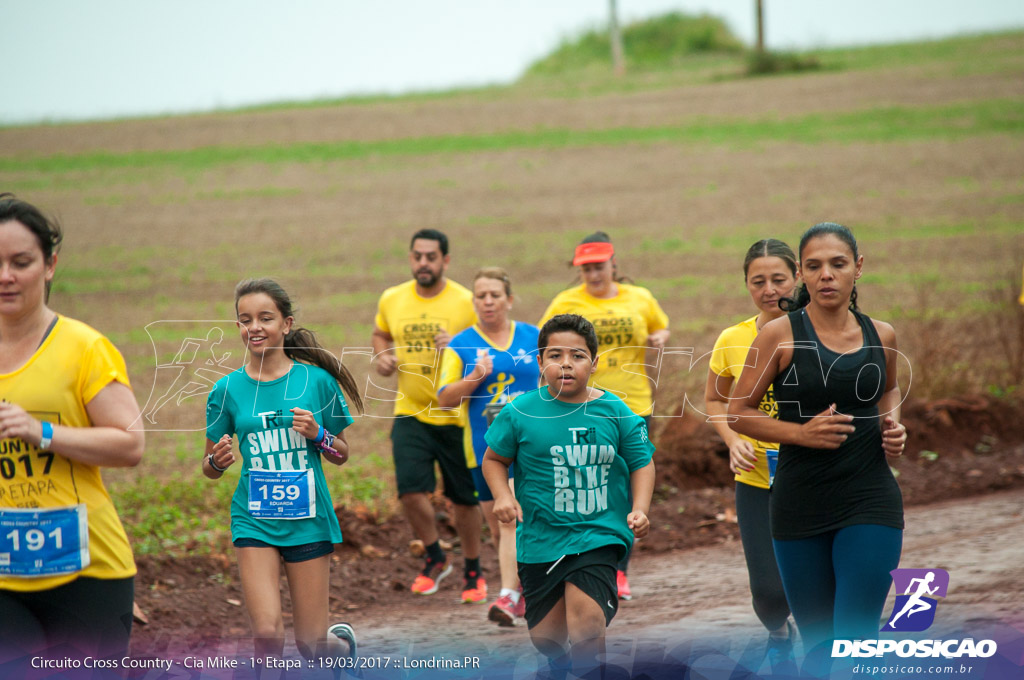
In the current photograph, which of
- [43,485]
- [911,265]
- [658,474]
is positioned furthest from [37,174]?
[43,485]

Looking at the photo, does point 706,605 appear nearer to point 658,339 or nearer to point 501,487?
point 658,339

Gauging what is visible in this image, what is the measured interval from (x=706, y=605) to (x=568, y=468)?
2.93 m

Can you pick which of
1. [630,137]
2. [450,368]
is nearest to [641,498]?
[450,368]

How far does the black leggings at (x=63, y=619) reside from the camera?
3.69 m

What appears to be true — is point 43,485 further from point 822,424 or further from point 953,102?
point 953,102

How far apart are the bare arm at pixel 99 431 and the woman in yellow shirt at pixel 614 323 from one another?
13.2ft

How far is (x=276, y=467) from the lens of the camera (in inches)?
197

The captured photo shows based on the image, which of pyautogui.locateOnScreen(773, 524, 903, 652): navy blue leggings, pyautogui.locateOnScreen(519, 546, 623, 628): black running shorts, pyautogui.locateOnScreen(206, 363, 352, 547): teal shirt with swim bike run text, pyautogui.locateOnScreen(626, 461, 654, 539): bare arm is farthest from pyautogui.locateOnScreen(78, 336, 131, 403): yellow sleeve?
pyautogui.locateOnScreen(773, 524, 903, 652): navy blue leggings

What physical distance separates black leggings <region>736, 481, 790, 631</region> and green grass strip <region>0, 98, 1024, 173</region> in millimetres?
27016

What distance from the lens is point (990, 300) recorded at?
1205 cm

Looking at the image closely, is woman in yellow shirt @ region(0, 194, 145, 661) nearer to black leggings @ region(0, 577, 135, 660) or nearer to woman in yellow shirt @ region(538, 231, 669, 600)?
black leggings @ region(0, 577, 135, 660)

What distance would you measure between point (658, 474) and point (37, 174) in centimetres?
2511

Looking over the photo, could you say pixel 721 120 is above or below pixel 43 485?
above

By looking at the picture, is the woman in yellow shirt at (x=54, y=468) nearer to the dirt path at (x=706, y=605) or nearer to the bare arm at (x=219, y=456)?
the bare arm at (x=219, y=456)
